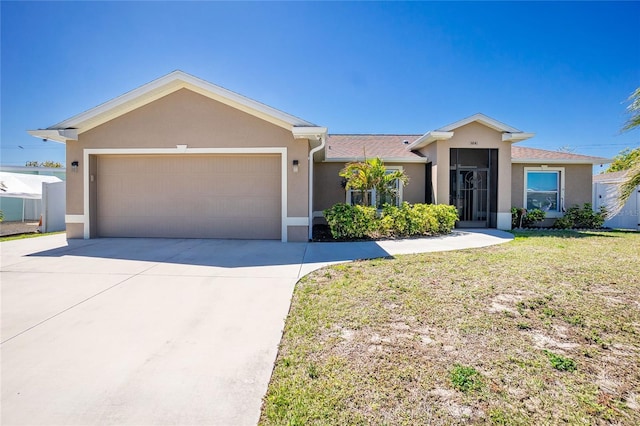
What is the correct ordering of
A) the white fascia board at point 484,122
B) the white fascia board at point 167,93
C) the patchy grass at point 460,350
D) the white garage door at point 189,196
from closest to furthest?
the patchy grass at point 460,350 → the white fascia board at point 167,93 → the white garage door at point 189,196 → the white fascia board at point 484,122

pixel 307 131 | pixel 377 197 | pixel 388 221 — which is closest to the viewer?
pixel 307 131

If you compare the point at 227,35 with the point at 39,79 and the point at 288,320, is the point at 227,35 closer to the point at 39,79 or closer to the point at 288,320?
the point at 39,79

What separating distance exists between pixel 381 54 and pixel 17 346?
13.7 metres

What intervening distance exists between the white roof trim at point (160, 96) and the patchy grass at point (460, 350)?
5.42 m

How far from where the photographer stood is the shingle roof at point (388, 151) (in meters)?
13.0

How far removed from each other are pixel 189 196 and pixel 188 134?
1.96 m

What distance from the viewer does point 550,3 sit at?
927 cm

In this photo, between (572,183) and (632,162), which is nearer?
(632,162)

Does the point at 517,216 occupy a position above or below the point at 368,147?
below

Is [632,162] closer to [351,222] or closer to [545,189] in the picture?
[351,222]

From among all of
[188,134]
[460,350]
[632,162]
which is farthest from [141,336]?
[632,162]

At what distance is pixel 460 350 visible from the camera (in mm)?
2840

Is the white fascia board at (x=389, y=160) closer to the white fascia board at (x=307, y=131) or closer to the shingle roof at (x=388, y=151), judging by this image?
the shingle roof at (x=388, y=151)

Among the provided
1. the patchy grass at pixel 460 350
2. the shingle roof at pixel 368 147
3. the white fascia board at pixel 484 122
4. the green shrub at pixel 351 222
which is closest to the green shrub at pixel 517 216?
the white fascia board at pixel 484 122
